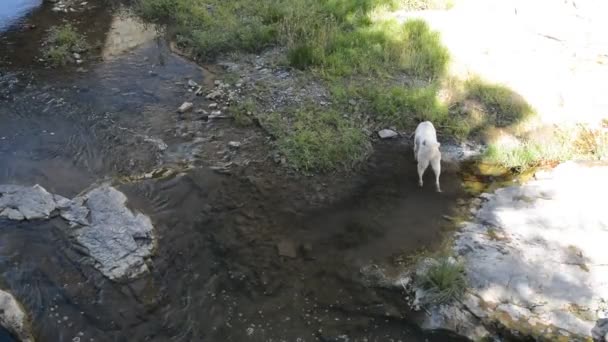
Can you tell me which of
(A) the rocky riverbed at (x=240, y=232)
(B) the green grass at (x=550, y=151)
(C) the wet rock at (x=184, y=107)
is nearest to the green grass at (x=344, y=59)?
(A) the rocky riverbed at (x=240, y=232)

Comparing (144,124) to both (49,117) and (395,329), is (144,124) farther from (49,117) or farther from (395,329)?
(395,329)

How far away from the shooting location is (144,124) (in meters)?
8.82

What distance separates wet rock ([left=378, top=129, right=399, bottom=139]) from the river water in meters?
0.24

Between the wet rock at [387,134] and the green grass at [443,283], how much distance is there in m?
3.19

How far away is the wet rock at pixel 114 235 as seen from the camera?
616 cm

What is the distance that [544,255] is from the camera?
645cm

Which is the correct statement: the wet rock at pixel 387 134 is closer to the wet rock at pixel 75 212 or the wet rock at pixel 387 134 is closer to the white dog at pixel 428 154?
the white dog at pixel 428 154

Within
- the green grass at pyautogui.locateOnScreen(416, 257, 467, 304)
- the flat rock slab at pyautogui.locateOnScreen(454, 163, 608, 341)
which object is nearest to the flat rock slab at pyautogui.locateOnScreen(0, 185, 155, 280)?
the green grass at pyautogui.locateOnScreen(416, 257, 467, 304)

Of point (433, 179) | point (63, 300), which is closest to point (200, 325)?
point (63, 300)

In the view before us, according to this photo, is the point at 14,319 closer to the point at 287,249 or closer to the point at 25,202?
the point at 25,202

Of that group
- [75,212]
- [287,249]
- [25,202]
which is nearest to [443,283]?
[287,249]

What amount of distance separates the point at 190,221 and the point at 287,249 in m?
1.38

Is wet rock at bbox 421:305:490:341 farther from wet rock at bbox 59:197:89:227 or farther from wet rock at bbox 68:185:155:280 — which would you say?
→ wet rock at bbox 59:197:89:227

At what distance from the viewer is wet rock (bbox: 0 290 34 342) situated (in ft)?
17.3
